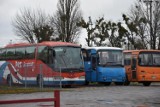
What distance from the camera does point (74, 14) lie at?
2324 inches

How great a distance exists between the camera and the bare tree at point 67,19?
5803 centimetres

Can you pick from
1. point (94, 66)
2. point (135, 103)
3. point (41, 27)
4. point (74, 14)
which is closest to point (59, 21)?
point (74, 14)

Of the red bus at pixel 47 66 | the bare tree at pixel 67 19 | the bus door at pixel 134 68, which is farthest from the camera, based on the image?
the bare tree at pixel 67 19

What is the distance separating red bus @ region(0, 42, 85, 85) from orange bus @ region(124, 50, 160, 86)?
4.60 metres

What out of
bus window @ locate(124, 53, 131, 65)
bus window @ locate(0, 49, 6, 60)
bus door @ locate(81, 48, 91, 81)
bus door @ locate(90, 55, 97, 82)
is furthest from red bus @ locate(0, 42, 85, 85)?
bus window @ locate(124, 53, 131, 65)

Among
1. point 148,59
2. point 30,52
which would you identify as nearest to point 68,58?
point 30,52

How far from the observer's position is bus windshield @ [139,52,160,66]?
35.9m

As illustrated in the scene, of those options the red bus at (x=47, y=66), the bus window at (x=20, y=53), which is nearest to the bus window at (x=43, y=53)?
the red bus at (x=47, y=66)

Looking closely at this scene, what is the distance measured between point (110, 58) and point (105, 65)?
0.70 metres

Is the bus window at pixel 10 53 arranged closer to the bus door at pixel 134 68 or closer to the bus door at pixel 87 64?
the bus door at pixel 87 64

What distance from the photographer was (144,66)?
35.7 m

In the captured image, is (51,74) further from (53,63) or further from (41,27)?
(41,27)

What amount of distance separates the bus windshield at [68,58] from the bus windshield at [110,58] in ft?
6.11

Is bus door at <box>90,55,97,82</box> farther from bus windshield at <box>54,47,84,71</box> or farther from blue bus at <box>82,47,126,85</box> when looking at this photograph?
bus windshield at <box>54,47,84,71</box>
